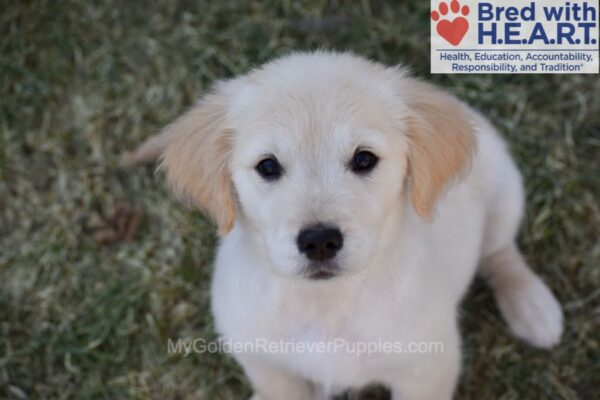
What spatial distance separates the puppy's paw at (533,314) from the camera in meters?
3.42

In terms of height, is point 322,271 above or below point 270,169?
below

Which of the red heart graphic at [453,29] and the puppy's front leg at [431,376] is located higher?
the red heart graphic at [453,29]

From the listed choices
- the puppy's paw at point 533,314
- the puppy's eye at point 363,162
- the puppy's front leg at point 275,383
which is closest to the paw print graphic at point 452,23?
the puppy's eye at point 363,162

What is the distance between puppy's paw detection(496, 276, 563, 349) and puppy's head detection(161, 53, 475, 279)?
3.71 feet

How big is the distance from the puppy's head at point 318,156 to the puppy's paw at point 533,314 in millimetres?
1130

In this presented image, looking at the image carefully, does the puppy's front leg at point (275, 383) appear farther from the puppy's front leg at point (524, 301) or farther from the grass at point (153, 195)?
the puppy's front leg at point (524, 301)

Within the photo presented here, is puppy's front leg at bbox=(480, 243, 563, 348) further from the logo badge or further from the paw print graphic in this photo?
the paw print graphic

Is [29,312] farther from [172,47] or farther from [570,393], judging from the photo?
[570,393]

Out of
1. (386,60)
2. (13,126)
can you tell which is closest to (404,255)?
(386,60)

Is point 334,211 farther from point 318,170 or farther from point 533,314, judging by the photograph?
point 533,314

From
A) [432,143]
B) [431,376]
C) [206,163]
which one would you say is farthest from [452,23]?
[431,376]

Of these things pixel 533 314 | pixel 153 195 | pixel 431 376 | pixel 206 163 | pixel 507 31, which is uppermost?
pixel 507 31

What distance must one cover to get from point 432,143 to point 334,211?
0.44 m

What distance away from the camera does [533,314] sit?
11.3 ft
